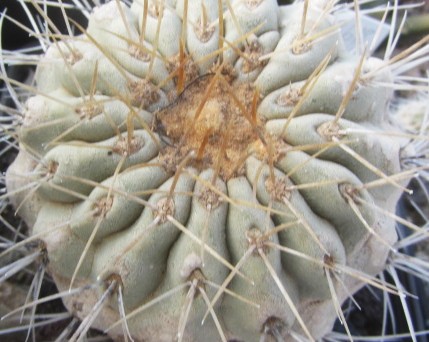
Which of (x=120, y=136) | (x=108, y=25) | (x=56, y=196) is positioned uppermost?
(x=108, y=25)

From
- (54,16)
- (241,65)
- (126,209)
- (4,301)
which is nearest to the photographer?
(126,209)

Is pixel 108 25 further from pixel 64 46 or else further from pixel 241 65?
pixel 241 65

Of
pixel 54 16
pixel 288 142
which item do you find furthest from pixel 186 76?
pixel 54 16

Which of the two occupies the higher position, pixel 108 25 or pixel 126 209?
pixel 108 25

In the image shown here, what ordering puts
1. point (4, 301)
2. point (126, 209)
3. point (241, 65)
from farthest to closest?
point (4, 301)
point (241, 65)
point (126, 209)
